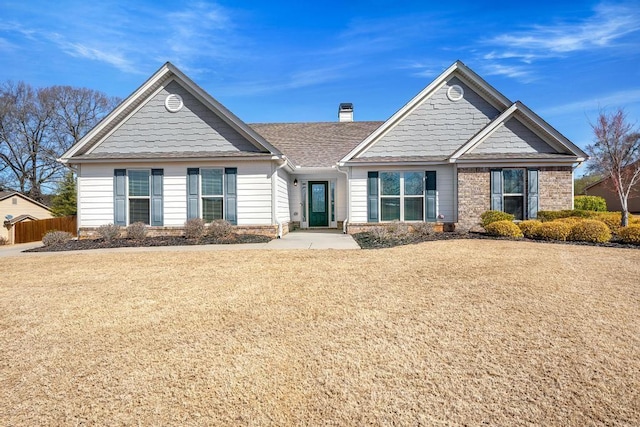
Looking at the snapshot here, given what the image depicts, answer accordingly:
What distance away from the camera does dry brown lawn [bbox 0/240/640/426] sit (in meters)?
2.90

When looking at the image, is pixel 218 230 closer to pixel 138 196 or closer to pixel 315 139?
pixel 138 196

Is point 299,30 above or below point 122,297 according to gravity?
above

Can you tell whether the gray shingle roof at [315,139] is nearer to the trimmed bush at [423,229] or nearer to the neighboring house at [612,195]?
the trimmed bush at [423,229]

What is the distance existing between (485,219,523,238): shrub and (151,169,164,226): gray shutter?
11.9 m

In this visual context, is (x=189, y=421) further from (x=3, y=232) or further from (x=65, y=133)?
(x=65, y=133)

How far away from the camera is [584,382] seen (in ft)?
10.6

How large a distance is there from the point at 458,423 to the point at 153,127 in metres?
14.3

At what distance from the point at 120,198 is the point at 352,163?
29.3 ft

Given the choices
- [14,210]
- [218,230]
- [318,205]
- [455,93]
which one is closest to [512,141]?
[455,93]

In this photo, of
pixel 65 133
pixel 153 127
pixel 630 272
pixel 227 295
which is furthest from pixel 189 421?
pixel 65 133

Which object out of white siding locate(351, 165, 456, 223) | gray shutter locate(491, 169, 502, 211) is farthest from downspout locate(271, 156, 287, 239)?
gray shutter locate(491, 169, 502, 211)

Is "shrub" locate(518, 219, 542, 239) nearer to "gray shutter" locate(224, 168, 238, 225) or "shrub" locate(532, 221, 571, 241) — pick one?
"shrub" locate(532, 221, 571, 241)

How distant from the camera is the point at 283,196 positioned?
50.3 feet

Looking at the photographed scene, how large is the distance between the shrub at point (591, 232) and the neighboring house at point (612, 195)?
23.6m
